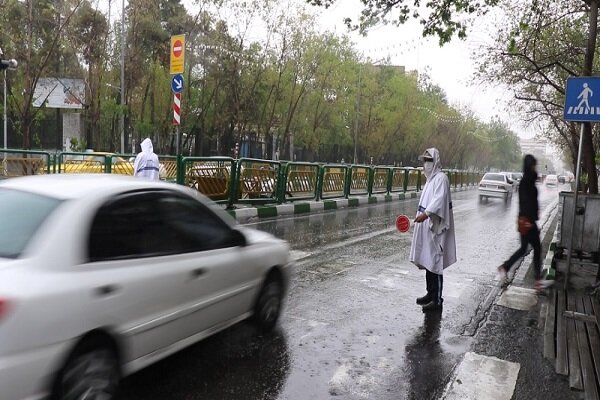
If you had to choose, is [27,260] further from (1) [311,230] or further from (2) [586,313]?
(1) [311,230]

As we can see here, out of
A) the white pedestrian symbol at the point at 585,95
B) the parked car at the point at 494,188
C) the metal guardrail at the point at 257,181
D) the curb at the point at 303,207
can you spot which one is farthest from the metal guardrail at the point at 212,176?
the parked car at the point at 494,188

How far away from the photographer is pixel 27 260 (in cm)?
278

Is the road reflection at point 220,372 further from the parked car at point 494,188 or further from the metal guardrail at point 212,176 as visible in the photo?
the parked car at point 494,188

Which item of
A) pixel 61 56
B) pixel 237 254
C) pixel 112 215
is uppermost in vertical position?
pixel 61 56

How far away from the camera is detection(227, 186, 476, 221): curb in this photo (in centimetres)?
1331

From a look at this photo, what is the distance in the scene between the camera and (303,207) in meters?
15.9

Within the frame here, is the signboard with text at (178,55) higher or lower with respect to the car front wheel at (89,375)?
higher

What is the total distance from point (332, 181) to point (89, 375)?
16002 millimetres

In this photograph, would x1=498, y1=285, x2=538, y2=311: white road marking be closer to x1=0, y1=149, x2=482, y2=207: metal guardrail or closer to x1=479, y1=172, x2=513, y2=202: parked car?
x1=0, y1=149, x2=482, y2=207: metal guardrail

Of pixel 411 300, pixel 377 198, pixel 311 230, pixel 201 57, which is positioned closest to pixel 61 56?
pixel 201 57

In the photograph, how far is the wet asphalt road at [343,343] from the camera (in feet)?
12.3

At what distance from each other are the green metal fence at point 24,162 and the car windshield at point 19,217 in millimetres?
10521

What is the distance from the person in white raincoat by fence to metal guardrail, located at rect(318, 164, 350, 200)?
38.6 ft

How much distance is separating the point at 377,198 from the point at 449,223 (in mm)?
16321
